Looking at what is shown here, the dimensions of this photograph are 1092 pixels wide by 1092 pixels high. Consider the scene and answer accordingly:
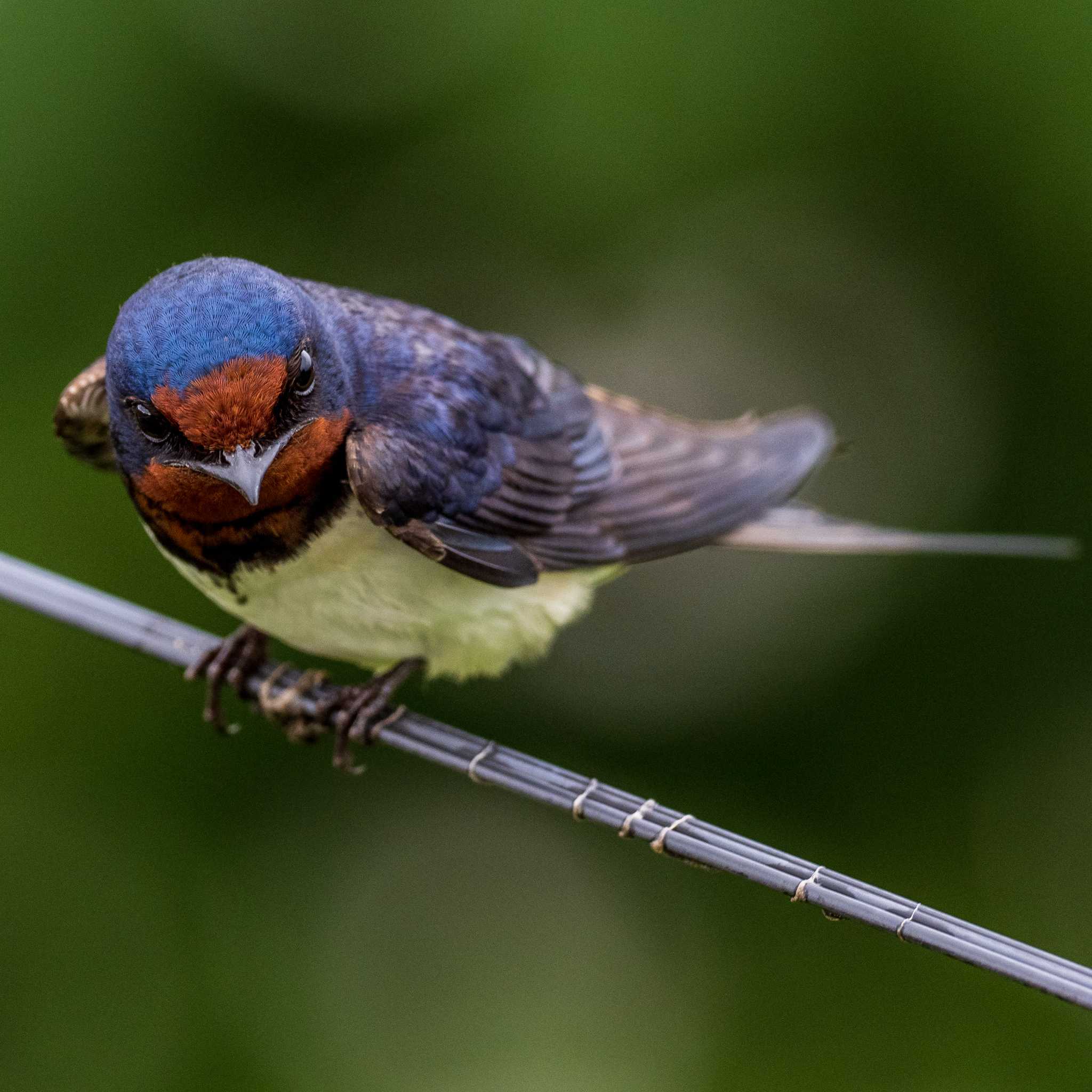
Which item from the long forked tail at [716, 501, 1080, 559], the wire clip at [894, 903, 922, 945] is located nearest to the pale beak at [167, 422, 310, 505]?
the wire clip at [894, 903, 922, 945]

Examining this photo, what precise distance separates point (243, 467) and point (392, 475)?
0.31m

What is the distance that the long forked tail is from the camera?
2764mm

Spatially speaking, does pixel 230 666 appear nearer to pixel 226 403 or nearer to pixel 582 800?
pixel 226 403

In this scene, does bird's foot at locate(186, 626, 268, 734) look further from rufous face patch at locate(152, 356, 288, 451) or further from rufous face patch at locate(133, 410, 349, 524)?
rufous face patch at locate(152, 356, 288, 451)

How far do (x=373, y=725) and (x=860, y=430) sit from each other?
1684 millimetres

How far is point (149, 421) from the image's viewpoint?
1.94 m

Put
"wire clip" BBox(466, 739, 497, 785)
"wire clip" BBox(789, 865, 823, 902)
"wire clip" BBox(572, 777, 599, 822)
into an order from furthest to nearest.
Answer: "wire clip" BBox(466, 739, 497, 785) < "wire clip" BBox(572, 777, 599, 822) < "wire clip" BBox(789, 865, 823, 902)

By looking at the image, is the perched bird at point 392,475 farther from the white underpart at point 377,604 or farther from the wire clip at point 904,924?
the wire clip at point 904,924

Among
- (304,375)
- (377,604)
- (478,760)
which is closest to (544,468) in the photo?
(377,604)

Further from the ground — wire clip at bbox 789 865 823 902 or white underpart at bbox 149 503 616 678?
white underpart at bbox 149 503 616 678

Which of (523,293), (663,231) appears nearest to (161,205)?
(523,293)

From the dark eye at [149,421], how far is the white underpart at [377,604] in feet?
1.00

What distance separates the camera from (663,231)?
312 centimetres

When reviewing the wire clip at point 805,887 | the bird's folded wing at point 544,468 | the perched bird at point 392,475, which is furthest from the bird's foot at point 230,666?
the wire clip at point 805,887
